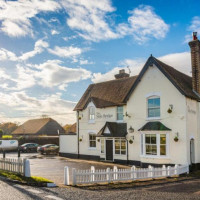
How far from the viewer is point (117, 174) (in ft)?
45.0

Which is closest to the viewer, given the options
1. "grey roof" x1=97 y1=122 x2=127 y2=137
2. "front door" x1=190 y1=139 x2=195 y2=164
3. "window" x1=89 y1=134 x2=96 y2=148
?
"front door" x1=190 y1=139 x2=195 y2=164

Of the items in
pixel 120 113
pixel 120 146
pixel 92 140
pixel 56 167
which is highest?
pixel 120 113

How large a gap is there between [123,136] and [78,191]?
12.5 metres

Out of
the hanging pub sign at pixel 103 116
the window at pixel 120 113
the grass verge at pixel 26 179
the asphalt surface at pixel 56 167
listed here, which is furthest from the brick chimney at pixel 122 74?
the grass verge at pixel 26 179

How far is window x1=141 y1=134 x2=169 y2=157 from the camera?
20.1 meters

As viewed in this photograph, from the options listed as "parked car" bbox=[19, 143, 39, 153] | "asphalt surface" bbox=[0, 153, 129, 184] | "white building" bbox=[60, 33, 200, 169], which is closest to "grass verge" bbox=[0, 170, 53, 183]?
"asphalt surface" bbox=[0, 153, 129, 184]

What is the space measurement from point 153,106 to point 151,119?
1.09 m

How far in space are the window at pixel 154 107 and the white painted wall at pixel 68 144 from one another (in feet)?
36.0

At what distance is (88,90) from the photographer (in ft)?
102

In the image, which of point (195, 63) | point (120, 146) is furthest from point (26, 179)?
point (195, 63)

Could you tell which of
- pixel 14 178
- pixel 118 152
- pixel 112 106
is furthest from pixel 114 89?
pixel 14 178

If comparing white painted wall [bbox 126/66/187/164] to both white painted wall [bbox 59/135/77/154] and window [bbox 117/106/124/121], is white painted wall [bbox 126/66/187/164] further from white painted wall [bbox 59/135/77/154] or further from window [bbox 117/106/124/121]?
white painted wall [bbox 59/135/77/154]

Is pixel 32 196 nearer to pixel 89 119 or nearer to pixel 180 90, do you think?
pixel 180 90

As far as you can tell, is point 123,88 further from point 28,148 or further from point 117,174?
point 28,148
